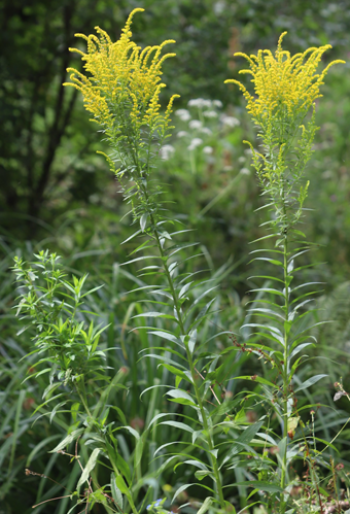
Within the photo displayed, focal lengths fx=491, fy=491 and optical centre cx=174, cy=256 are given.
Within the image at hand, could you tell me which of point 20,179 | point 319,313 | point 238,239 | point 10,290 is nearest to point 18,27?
point 20,179

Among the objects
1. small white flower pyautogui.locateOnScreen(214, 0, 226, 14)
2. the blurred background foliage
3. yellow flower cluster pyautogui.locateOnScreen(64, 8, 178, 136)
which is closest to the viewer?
yellow flower cluster pyautogui.locateOnScreen(64, 8, 178, 136)

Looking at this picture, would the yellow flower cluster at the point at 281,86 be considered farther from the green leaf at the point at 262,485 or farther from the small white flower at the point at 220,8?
the small white flower at the point at 220,8

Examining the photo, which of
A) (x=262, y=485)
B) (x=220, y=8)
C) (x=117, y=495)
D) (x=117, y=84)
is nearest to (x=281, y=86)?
(x=117, y=84)

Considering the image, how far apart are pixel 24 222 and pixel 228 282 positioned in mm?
1631

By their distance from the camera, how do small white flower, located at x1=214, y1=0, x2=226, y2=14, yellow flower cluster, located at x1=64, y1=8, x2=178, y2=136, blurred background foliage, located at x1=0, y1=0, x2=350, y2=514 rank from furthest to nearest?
1. small white flower, located at x1=214, y1=0, x2=226, y2=14
2. blurred background foliage, located at x1=0, y1=0, x2=350, y2=514
3. yellow flower cluster, located at x1=64, y1=8, x2=178, y2=136

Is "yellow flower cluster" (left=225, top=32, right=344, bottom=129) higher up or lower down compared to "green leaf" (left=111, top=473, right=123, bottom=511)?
higher up

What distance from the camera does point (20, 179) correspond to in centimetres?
377

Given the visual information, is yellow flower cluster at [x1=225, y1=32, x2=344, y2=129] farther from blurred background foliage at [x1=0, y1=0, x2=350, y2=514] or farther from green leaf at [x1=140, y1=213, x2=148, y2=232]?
blurred background foliage at [x1=0, y1=0, x2=350, y2=514]

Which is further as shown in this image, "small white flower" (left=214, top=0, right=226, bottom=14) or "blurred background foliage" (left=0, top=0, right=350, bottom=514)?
"small white flower" (left=214, top=0, right=226, bottom=14)

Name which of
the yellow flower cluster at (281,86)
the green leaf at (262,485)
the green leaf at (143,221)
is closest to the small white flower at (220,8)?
the yellow flower cluster at (281,86)

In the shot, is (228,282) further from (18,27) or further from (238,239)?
(18,27)

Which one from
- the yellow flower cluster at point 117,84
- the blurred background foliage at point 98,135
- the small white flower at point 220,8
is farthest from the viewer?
the small white flower at point 220,8

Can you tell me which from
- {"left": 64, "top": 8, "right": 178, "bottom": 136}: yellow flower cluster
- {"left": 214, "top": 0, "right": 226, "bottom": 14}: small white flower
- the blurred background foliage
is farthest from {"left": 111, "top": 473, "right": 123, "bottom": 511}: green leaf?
{"left": 214, "top": 0, "right": 226, "bottom": 14}: small white flower

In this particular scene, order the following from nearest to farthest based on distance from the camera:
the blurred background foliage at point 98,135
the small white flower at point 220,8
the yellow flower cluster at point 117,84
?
the yellow flower cluster at point 117,84 < the blurred background foliage at point 98,135 < the small white flower at point 220,8
